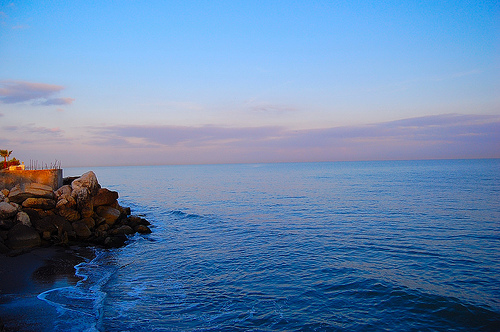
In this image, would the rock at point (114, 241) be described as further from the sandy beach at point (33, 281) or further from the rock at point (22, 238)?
the rock at point (22, 238)

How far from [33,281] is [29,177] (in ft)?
48.1

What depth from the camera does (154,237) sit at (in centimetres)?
2556

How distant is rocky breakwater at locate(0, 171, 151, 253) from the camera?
20938 mm

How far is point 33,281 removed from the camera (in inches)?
571

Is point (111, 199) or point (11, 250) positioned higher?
point (111, 199)

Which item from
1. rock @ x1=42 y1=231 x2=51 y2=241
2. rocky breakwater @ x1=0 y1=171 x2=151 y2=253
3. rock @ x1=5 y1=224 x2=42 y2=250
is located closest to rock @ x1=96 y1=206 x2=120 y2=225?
rocky breakwater @ x1=0 y1=171 x2=151 y2=253

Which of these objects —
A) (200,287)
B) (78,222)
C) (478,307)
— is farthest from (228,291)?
(78,222)

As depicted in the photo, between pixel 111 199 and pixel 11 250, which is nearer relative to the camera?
pixel 11 250

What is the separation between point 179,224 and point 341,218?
15.0 metres

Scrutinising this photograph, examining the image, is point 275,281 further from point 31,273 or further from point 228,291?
point 31,273

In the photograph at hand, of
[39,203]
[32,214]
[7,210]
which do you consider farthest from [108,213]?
[7,210]

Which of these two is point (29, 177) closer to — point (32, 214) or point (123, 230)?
point (32, 214)

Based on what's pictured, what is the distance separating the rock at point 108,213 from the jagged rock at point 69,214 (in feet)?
6.77

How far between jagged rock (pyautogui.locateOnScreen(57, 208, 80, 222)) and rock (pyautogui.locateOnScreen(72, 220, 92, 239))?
937 millimetres
